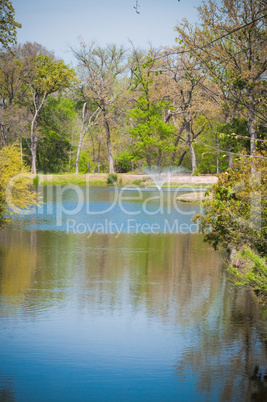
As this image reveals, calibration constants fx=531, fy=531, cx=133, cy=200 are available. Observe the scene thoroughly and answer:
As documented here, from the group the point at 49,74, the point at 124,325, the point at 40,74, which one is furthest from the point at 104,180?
the point at 124,325

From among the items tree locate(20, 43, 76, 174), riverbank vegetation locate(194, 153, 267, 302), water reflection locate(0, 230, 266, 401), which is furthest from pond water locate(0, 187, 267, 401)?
tree locate(20, 43, 76, 174)

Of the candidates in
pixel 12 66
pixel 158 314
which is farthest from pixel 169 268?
pixel 12 66

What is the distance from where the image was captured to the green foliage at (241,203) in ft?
39.4

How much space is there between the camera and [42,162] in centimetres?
7106

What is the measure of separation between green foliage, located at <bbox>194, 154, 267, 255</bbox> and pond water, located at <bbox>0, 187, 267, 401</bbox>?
168cm

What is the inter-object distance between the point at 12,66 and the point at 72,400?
171 feet

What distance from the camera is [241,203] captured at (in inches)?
544

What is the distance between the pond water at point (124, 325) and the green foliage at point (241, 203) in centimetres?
168

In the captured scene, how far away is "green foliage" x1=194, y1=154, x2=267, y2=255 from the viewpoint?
12006mm

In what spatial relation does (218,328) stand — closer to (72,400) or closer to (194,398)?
(194,398)

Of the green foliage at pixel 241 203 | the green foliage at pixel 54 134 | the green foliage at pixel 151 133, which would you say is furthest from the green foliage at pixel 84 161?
the green foliage at pixel 241 203

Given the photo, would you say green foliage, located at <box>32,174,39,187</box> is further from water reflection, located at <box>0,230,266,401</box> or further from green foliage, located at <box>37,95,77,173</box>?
water reflection, located at <box>0,230,266,401</box>

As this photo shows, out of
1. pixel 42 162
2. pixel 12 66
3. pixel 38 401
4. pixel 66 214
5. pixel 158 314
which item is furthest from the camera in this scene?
pixel 42 162

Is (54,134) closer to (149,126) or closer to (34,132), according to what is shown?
(34,132)
